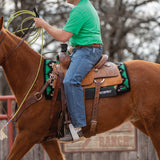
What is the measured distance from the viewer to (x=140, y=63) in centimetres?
390

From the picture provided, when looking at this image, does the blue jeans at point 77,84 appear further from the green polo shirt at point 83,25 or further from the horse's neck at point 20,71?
the horse's neck at point 20,71

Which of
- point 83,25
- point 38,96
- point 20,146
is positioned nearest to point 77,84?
point 38,96

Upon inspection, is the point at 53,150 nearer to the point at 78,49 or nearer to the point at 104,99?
the point at 104,99

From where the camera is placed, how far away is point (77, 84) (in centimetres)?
362

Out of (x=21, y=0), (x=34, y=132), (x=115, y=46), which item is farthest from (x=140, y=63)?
(x=115, y=46)

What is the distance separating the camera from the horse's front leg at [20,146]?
3484mm

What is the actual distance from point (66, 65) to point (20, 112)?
847mm

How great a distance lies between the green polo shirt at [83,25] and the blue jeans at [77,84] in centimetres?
17

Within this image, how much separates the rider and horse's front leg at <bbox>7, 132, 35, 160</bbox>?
1.56 feet

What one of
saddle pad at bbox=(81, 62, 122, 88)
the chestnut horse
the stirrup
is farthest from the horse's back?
the stirrup

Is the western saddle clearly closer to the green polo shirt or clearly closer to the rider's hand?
the green polo shirt

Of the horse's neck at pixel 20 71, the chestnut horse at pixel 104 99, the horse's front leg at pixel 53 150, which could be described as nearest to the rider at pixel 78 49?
the chestnut horse at pixel 104 99

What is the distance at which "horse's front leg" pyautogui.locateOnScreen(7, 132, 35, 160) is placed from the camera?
11.4 feet

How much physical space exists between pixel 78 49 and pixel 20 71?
2.69 feet
